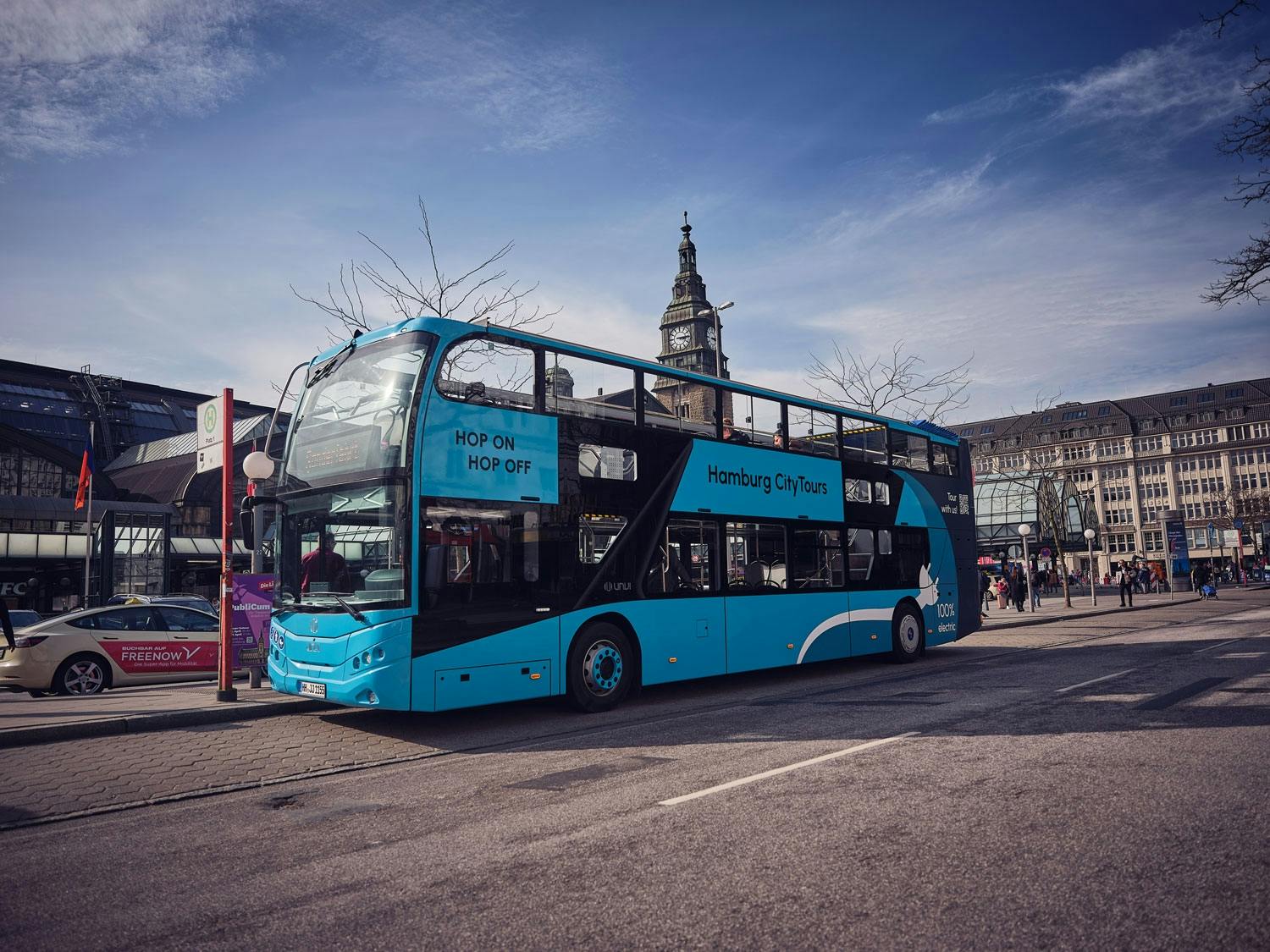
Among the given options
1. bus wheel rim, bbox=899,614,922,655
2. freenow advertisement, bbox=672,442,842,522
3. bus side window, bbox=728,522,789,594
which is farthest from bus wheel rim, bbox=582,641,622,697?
bus wheel rim, bbox=899,614,922,655

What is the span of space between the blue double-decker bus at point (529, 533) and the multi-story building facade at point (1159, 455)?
90672 millimetres

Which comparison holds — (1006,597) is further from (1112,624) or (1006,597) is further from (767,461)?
(767,461)

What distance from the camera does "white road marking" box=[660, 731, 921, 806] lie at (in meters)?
5.60

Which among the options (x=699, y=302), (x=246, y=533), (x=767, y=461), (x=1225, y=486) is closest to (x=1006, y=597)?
(x=767, y=461)

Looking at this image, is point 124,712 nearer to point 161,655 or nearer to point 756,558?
point 161,655

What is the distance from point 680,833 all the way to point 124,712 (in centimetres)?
835

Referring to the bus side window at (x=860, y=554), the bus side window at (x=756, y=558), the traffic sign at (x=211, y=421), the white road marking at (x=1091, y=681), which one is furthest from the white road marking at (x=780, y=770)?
the traffic sign at (x=211, y=421)

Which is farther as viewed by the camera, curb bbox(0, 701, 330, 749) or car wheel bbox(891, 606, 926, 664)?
car wheel bbox(891, 606, 926, 664)

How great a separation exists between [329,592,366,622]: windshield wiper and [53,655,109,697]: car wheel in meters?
6.66

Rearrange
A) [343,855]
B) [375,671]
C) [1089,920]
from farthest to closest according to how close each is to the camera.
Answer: [375,671] → [343,855] → [1089,920]

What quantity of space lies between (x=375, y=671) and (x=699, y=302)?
8088 cm

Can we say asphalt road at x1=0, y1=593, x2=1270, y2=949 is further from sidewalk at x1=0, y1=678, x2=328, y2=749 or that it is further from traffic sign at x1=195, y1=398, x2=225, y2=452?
traffic sign at x1=195, y1=398, x2=225, y2=452

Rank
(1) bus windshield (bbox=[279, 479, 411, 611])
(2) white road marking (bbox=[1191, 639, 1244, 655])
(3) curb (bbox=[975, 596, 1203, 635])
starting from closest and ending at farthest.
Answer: (1) bus windshield (bbox=[279, 479, 411, 611]) < (2) white road marking (bbox=[1191, 639, 1244, 655]) < (3) curb (bbox=[975, 596, 1203, 635])

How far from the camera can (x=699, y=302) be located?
86125 millimetres
